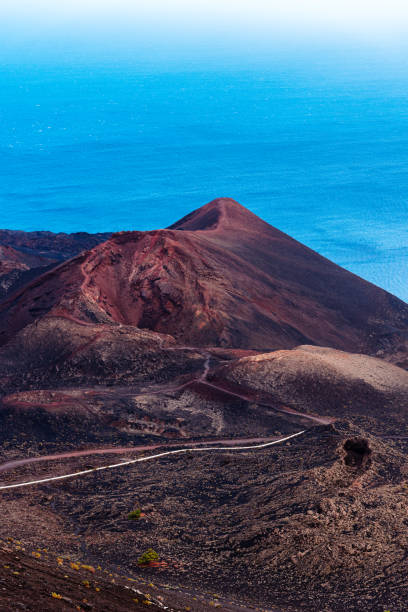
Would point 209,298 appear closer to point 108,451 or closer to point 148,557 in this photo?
point 108,451

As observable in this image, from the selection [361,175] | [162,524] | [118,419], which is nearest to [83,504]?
[162,524]

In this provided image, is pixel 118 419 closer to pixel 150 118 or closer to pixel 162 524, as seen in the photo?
pixel 162 524

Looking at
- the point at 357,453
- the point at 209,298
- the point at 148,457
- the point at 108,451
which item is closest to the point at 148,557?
the point at 357,453

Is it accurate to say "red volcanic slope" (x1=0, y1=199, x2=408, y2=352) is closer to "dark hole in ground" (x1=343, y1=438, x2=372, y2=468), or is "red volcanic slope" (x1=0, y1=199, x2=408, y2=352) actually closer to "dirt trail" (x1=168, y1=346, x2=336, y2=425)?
"dirt trail" (x1=168, y1=346, x2=336, y2=425)

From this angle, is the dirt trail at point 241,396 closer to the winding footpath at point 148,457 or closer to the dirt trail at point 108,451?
the winding footpath at point 148,457

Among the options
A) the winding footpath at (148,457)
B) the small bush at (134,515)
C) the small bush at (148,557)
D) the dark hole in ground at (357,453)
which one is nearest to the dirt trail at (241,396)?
the winding footpath at (148,457)
